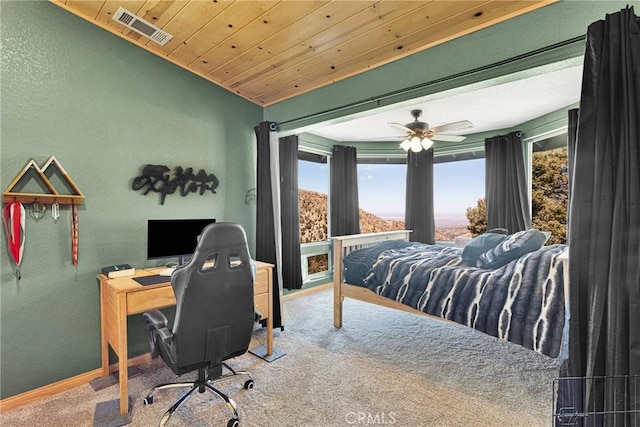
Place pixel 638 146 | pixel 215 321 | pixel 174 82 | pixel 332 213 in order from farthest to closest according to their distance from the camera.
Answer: pixel 332 213
pixel 174 82
pixel 215 321
pixel 638 146

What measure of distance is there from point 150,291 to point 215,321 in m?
0.64

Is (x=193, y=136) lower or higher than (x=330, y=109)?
lower

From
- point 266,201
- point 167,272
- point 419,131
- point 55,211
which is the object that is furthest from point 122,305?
point 419,131

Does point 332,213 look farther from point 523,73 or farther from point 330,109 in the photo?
point 523,73

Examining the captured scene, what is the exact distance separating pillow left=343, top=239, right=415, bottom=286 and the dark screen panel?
1.52m

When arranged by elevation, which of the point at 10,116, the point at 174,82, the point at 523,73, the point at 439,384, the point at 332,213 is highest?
the point at 174,82

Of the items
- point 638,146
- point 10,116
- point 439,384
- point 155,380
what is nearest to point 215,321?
point 155,380

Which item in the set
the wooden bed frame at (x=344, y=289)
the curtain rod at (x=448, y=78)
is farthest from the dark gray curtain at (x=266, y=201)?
the wooden bed frame at (x=344, y=289)

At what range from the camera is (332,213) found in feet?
17.2

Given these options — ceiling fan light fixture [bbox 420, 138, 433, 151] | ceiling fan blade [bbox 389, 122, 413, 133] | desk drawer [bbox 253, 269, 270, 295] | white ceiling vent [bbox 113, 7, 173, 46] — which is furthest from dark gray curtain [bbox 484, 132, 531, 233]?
white ceiling vent [bbox 113, 7, 173, 46]

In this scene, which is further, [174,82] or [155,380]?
[174,82]

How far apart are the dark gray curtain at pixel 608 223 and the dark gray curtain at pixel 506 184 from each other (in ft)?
10.3

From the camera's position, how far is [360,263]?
3.21m

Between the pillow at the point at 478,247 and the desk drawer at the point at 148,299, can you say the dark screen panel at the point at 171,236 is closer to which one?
the desk drawer at the point at 148,299
